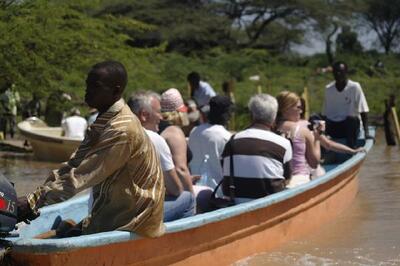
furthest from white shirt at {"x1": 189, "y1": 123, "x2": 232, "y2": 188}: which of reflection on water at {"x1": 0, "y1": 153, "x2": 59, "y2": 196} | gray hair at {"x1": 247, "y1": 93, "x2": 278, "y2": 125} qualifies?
reflection on water at {"x1": 0, "y1": 153, "x2": 59, "y2": 196}

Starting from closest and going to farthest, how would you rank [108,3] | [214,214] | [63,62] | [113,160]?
[113,160] → [214,214] → [63,62] → [108,3]

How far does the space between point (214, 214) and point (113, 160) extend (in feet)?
4.33

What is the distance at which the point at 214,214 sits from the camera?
554cm

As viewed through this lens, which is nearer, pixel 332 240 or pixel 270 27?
pixel 332 240

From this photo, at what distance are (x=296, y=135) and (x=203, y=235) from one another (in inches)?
88.2

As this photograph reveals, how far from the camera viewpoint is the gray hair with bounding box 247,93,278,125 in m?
6.46

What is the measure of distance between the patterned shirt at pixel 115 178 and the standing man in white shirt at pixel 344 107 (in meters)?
6.10

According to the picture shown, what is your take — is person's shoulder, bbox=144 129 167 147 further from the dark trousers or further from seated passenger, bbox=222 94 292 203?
the dark trousers

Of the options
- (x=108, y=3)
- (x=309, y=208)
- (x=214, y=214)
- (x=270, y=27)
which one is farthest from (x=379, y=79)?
(x=214, y=214)

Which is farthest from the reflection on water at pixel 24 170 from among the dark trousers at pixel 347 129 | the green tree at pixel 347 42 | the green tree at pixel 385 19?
the green tree at pixel 385 19

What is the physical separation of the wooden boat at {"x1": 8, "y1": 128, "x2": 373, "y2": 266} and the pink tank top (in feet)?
0.76

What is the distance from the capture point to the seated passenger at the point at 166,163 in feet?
18.8

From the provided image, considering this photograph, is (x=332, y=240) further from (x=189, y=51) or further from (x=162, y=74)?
(x=189, y=51)

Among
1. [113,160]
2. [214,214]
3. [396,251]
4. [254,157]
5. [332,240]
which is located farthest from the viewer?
[332,240]
